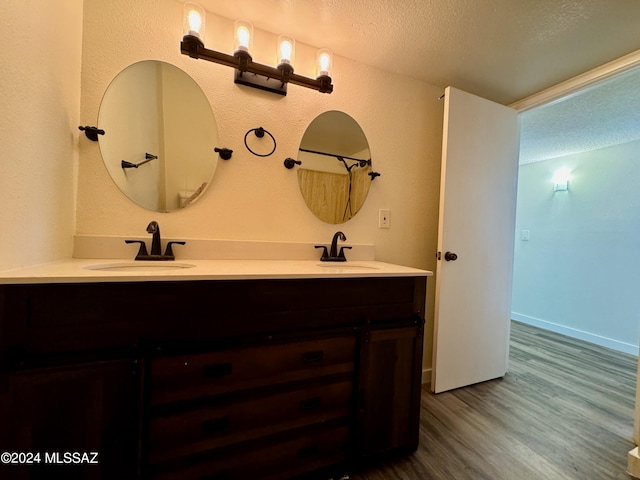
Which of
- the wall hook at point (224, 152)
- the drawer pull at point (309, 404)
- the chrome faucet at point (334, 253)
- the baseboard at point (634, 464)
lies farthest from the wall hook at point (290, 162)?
the baseboard at point (634, 464)

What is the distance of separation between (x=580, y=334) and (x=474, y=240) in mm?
2432

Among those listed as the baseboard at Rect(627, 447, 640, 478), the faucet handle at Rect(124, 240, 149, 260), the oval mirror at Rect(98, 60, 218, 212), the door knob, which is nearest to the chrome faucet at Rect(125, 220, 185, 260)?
the faucet handle at Rect(124, 240, 149, 260)

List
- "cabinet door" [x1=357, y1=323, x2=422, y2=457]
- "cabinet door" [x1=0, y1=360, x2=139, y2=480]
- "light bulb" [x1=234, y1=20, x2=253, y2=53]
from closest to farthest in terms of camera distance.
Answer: "cabinet door" [x1=0, y1=360, x2=139, y2=480] → "cabinet door" [x1=357, y1=323, x2=422, y2=457] → "light bulb" [x1=234, y1=20, x2=253, y2=53]

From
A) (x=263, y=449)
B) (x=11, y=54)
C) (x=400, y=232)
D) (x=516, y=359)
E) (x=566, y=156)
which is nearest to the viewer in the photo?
(x=11, y=54)

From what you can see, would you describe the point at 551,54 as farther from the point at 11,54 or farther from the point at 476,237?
the point at 11,54

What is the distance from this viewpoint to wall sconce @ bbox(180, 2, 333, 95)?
1178mm

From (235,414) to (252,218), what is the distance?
912mm

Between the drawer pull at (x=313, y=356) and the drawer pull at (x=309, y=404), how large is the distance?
156 mm

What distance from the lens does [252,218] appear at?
4.78 ft

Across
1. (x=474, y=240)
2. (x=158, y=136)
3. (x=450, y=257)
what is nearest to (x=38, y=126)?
(x=158, y=136)

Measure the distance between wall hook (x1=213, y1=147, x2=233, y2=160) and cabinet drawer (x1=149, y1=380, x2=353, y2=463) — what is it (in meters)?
1.13

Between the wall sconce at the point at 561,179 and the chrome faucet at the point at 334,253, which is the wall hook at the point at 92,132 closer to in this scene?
the chrome faucet at the point at 334,253

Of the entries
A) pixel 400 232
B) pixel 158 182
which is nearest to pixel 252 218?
pixel 158 182

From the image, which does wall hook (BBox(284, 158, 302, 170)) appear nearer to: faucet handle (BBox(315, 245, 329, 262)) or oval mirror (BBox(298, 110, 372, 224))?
oval mirror (BBox(298, 110, 372, 224))
